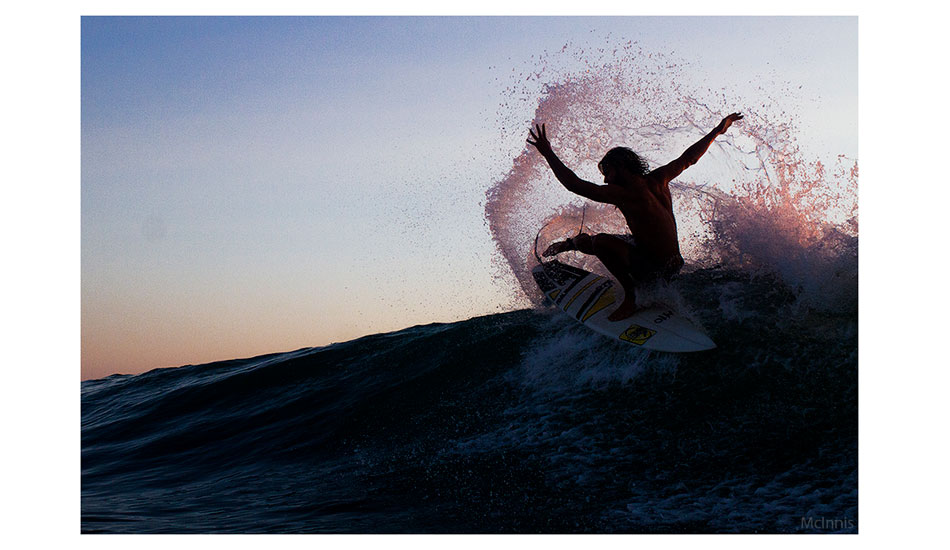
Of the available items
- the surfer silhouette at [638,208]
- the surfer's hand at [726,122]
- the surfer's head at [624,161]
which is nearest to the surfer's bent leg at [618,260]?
the surfer silhouette at [638,208]

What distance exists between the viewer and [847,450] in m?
3.97

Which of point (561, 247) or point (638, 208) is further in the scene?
point (561, 247)

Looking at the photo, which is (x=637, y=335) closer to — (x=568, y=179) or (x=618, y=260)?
(x=618, y=260)

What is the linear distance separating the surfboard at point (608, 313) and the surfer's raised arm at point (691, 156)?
0.97 m

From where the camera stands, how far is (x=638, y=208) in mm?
4711

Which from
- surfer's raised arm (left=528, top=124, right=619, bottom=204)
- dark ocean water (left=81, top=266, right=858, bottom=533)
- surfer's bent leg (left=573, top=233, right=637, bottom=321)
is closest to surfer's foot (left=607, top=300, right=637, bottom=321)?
surfer's bent leg (left=573, top=233, right=637, bottom=321)

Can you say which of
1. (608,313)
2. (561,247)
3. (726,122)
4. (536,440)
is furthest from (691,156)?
(536,440)

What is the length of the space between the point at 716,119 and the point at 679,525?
3.20m

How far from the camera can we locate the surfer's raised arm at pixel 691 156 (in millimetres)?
4855

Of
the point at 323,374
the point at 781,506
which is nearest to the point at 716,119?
the point at 781,506

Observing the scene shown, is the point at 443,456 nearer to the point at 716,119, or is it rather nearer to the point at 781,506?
the point at 781,506

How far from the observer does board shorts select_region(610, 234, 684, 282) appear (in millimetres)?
4879

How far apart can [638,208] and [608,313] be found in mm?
924

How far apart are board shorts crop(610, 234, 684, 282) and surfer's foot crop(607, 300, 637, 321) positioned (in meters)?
0.20
